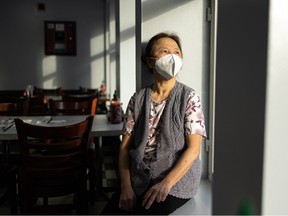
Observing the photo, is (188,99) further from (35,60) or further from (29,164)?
(35,60)

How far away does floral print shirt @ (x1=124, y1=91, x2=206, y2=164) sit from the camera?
63.0 inches

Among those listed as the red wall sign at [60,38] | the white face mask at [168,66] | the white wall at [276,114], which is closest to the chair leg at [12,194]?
the white face mask at [168,66]

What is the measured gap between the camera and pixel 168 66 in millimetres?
1697

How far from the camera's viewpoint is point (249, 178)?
729 mm

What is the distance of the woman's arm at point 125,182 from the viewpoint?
1.53 meters

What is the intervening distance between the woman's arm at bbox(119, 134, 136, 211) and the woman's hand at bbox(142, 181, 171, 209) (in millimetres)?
80

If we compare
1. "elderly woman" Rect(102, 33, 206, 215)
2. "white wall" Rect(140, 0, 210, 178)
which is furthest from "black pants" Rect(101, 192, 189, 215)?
"white wall" Rect(140, 0, 210, 178)

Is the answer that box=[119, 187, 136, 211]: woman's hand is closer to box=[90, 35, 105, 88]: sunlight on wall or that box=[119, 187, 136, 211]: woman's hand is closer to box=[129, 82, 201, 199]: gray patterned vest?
box=[129, 82, 201, 199]: gray patterned vest

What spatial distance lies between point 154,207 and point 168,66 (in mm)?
699

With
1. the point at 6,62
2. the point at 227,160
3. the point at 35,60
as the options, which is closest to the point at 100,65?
the point at 35,60

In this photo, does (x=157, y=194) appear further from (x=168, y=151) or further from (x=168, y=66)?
(x=168, y=66)

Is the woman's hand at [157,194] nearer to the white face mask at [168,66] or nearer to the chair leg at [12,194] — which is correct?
the white face mask at [168,66]

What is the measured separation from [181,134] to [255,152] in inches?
35.1

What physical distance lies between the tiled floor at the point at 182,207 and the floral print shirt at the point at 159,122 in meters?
0.31
